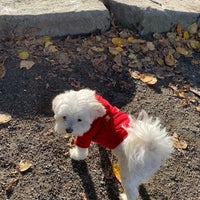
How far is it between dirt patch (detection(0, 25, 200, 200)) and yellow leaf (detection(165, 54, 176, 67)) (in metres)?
0.05

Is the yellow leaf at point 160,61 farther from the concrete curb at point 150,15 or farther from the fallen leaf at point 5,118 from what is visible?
the fallen leaf at point 5,118

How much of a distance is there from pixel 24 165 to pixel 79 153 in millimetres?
536

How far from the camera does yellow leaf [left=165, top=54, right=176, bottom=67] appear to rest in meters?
4.79

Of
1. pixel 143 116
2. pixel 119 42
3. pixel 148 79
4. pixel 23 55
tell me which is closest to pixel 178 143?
pixel 148 79

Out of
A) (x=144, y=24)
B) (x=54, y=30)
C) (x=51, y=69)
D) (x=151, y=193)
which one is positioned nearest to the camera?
(x=151, y=193)

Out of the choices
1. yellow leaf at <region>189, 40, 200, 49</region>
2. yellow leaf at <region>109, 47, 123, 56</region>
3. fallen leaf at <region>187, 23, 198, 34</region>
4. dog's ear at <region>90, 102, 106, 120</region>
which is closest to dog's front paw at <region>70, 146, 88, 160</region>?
dog's ear at <region>90, 102, 106, 120</region>

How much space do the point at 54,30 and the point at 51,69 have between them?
594mm

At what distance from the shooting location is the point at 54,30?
4730 mm

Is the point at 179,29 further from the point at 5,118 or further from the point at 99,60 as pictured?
the point at 5,118

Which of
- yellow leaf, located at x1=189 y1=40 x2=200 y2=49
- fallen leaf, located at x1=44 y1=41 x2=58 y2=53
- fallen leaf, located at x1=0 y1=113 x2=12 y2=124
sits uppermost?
fallen leaf, located at x1=44 y1=41 x2=58 y2=53

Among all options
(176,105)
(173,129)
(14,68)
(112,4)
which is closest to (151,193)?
(173,129)

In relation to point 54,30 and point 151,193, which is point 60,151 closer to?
point 151,193

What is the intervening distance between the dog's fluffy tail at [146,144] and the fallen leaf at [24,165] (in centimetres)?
110

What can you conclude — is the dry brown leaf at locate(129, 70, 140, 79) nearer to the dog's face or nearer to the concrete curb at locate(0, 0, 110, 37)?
the concrete curb at locate(0, 0, 110, 37)
